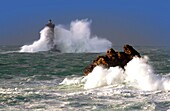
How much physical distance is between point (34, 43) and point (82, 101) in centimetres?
9873

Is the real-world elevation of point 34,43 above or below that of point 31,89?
above

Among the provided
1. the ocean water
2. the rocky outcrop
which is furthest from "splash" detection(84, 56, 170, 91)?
the rocky outcrop

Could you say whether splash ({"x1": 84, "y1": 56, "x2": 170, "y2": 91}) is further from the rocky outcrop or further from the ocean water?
the rocky outcrop

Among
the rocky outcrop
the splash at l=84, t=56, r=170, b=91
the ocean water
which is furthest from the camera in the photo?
the rocky outcrop

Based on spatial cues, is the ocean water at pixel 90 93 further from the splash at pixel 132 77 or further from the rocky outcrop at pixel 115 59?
the rocky outcrop at pixel 115 59

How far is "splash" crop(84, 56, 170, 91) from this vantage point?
83.6ft

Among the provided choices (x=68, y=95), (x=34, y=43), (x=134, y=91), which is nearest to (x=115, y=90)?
(x=134, y=91)

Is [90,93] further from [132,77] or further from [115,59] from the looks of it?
[115,59]

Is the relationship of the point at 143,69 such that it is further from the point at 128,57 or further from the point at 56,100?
the point at 56,100

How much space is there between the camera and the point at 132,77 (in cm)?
2831

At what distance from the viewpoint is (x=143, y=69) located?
2880 centimetres

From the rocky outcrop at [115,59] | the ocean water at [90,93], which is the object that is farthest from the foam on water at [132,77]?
the rocky outcrop at [115,59]

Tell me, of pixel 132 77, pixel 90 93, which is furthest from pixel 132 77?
pixel 90 93

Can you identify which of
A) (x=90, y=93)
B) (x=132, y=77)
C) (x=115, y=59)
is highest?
A: (x=115, y=59)
